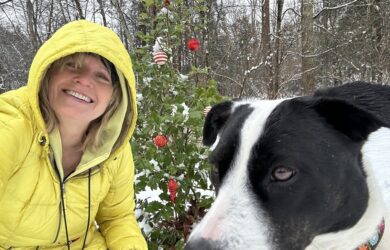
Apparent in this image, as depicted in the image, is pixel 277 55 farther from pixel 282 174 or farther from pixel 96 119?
pixel 282 174

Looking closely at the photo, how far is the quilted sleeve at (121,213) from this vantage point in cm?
258

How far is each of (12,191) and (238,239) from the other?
1252 mm

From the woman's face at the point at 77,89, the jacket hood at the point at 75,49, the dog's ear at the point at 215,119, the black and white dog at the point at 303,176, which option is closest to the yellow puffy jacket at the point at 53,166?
the jacket hood at the point at 75,49

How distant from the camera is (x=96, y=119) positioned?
251 cm

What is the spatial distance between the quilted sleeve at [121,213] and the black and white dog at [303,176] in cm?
92

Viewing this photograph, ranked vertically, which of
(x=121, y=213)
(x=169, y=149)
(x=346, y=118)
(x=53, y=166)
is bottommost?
(x=121, y=213)

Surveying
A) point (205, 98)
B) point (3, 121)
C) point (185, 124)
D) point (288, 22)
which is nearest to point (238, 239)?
point (3, 121)

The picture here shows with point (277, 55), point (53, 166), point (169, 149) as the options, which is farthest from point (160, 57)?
point (277, 55)

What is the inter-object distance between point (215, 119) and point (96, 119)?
71 cm

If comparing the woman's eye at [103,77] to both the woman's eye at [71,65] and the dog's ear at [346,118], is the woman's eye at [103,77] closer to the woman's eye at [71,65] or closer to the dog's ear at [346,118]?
the woman's eye at [71,65]

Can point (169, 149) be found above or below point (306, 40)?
below

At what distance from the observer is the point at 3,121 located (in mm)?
2027

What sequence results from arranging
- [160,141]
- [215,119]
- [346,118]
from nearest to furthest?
[346,118], [215,119], [160,141]

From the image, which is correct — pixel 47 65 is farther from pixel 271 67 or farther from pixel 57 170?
pixel 271 67
